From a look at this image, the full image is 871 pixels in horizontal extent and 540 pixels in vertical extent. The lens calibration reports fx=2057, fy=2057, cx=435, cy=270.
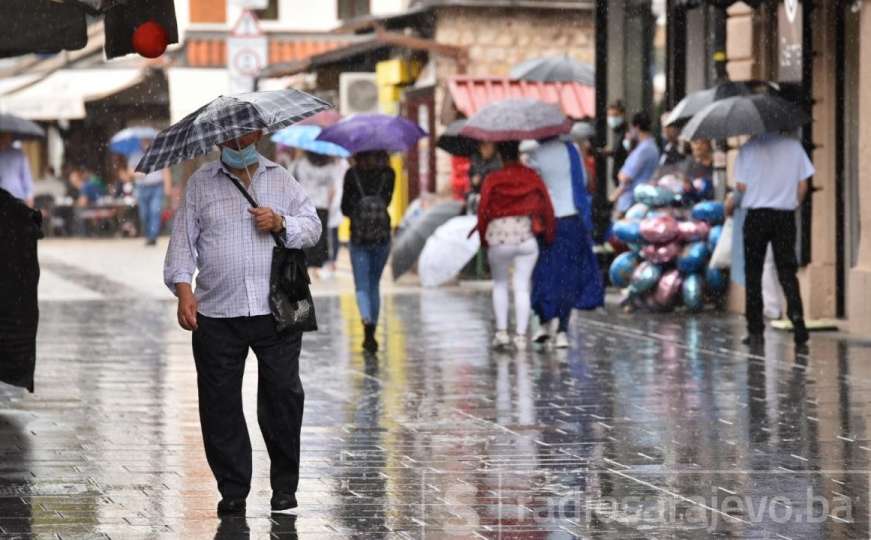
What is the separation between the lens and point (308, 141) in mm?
23844

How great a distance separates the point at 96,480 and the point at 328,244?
17.4 meters

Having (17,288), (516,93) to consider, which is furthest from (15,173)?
(17,288)

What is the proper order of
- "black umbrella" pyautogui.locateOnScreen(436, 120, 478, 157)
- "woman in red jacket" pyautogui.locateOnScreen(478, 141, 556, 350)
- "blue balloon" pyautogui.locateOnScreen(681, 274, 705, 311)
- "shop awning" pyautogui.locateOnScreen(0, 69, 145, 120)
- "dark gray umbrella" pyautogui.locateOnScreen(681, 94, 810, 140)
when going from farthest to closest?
"shop awning" pyautogui.locateOnScreen(0, 69, 145, 120) < "black umbrella" pyautogui.locateOnScreen(436, 120, 478, 157) < "blue balloon" pyautogui.locateOnScreen(681, 274, 705, 311) < "dark gray umbrella" pyautogui.locateOnScreen(681, 94, 810, 140) < "woman in red jacket" pyautogui.locateOnScreen(478, 141, 556, 350)

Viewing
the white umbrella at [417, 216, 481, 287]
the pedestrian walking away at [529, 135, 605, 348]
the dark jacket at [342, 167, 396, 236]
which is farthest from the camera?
the white umbrella at [417, 216, 481, 287]

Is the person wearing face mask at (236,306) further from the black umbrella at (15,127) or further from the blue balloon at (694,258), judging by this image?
the black umbrella at (15,127)

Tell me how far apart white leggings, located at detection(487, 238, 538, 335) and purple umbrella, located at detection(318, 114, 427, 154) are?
117 centimetres

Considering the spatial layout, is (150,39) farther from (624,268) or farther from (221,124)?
(624,268)

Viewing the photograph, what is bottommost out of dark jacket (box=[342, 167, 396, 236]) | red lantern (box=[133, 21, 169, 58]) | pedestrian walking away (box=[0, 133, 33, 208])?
pedestrian walking away (box=[0, 133, 33, 208])

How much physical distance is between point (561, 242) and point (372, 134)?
1689mm

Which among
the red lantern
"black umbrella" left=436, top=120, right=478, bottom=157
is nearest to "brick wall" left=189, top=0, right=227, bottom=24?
"black umbrella" left=436, top=120, right=478, bottom=157

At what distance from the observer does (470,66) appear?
1184 inches

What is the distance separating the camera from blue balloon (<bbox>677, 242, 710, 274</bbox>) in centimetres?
1898

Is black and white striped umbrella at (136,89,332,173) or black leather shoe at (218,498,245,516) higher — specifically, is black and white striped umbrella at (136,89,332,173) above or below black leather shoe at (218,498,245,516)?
above

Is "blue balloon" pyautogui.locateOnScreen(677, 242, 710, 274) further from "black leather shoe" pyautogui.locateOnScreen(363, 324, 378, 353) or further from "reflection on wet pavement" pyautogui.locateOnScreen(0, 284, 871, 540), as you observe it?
"black leather shoe" pyautogui.locateOnScreen(363, 324, 378, 353)
